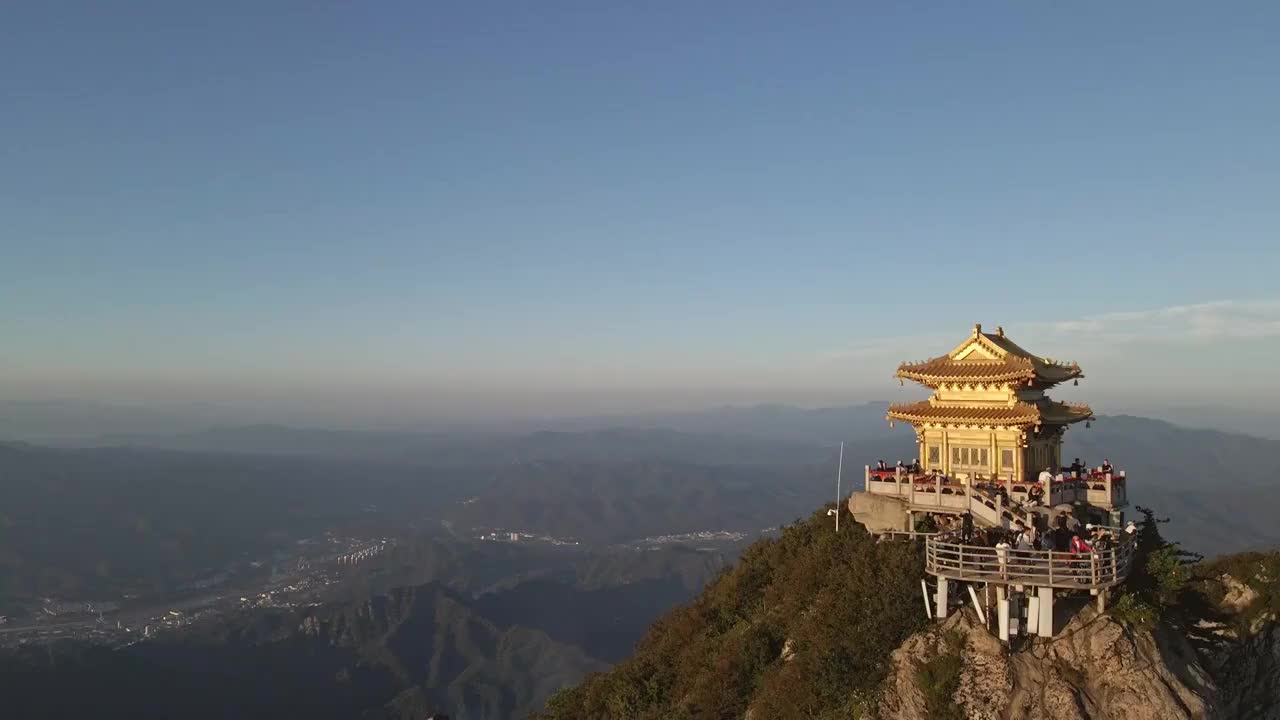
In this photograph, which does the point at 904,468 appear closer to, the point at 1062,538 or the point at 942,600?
the point at 1062,538

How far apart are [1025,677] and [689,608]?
1551 centimetres

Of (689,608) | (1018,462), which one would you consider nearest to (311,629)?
(689,608)

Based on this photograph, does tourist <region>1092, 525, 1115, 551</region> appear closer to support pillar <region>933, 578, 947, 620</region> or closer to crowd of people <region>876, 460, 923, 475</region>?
support pillar <region>933, 578, 947, 620</region>

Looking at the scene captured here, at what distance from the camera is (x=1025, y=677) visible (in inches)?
902

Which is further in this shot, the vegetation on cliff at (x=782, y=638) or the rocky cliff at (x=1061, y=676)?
the vegetation on cliff at (x=782, y=638)

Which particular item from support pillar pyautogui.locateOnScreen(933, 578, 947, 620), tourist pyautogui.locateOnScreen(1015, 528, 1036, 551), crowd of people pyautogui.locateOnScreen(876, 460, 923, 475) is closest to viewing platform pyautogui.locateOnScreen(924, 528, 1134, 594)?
tourist pyautogui.locateOnScreen(1015, 528, 1036, 551)

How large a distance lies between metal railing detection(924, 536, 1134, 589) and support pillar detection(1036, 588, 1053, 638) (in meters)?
0.53

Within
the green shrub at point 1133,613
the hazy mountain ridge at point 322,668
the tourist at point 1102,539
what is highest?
the tourist at point 1102,539

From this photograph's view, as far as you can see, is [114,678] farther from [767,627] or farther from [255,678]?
[767,627]

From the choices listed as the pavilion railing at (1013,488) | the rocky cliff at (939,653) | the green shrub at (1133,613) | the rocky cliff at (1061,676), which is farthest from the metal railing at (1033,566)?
the pavilion railing at (1013,488)

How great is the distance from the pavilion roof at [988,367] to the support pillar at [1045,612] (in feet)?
35.0

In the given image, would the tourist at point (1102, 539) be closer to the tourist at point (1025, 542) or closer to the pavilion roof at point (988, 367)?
the tourist at point (1025, 542)

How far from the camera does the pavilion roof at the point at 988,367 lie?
32.1 m

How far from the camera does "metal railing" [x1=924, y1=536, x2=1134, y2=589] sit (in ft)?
75.9
